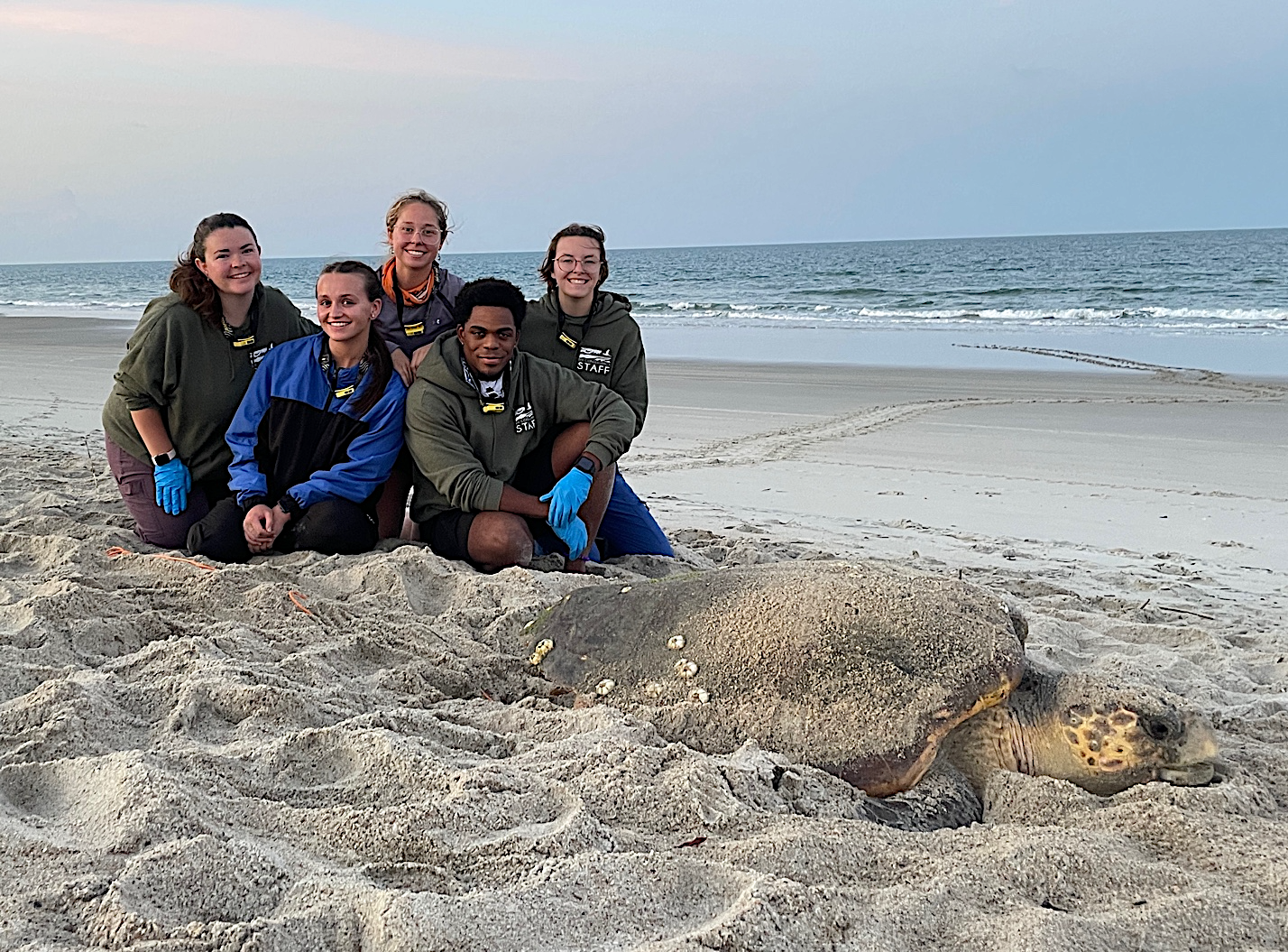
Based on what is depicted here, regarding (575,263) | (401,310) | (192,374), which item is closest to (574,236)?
(575,263)

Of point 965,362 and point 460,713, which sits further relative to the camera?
point 965,362

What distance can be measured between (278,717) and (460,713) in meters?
0.41

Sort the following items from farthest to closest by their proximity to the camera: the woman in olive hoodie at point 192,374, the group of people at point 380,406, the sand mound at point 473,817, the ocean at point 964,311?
the ocean at point 964,311 → the woman in olive hoodie at point 192,374 → the group of people at point 380,406 → the sand mound at point 473,817

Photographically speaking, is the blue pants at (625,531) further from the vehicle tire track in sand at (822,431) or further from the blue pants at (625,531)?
the vehicle tire track in sand at (822,431)

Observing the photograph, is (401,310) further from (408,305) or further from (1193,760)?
(1193,760)

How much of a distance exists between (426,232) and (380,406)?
0.65 m

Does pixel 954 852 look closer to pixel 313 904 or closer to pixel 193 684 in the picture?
pixel 313 904

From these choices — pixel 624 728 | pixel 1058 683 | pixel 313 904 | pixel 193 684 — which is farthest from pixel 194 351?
pixel 1058 683

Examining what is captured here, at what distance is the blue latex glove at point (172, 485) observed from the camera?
3734 mm

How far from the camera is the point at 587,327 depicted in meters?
3.86

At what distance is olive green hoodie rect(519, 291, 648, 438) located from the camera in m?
3.85

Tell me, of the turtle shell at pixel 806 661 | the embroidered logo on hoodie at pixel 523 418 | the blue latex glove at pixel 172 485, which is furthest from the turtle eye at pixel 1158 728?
the blue latex glove at pixel 172 485

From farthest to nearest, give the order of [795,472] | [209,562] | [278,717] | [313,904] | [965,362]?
[965,362] → [795,472] → [209,562] → [278,717] → [313,904]

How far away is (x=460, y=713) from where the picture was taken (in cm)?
250
